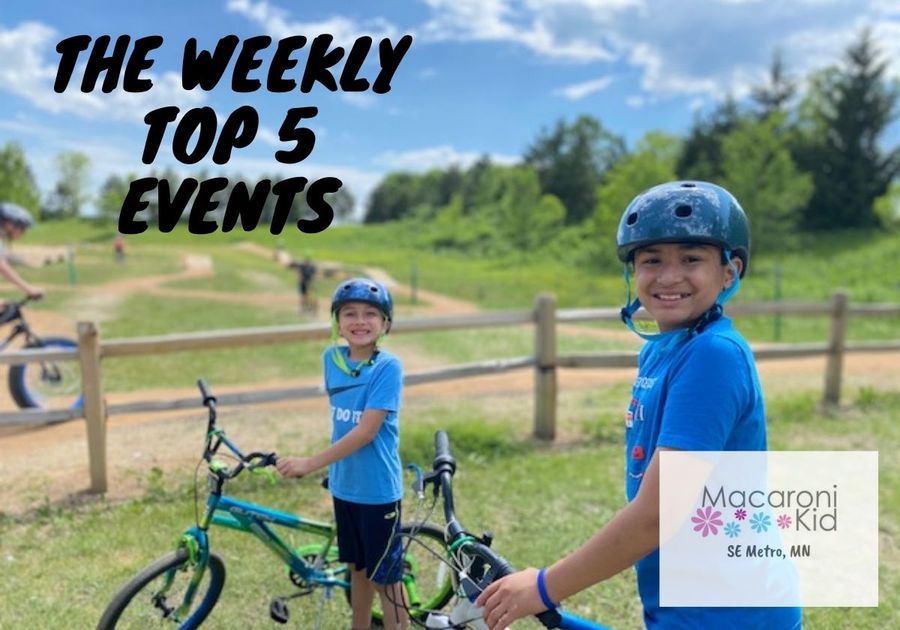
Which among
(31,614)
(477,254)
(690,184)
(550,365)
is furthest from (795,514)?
(477,254)

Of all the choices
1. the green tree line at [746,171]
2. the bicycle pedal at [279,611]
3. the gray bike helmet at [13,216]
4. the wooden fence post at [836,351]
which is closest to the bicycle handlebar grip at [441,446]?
the bicycle pedal at [279,611]

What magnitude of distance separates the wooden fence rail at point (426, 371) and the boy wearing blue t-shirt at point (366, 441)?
2.45m

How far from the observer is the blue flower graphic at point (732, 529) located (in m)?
1.57

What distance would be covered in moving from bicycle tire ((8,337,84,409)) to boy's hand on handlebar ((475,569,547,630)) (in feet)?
21.7

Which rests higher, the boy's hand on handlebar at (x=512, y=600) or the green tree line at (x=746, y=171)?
the green tree line at (x=746, y=171)

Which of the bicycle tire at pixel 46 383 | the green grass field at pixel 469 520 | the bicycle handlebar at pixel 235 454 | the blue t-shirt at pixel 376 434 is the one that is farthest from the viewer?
the bicycle tire at pixel 46 383

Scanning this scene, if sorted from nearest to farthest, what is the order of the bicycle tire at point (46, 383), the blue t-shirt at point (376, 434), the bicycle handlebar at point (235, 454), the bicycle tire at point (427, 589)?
the bicycle handlebar at point (235, 454) → the blue t-shirt at point (376, 434) → the bicycle tire at point (427, 589) → the bicycle tire at point (46, 383)

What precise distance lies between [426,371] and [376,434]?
3.25 meters

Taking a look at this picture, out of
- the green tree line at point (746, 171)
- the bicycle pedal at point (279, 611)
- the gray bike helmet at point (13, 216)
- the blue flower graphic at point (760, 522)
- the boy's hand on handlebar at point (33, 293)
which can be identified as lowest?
the bicycle pedal at point (279, 611)

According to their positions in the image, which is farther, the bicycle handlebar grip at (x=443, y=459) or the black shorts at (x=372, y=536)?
the black shorts at (x=372, y=536)

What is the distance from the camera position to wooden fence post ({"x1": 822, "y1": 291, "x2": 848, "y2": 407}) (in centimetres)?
761

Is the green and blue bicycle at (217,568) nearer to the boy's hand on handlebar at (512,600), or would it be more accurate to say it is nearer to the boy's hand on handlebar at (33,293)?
the boy's hand on handlebar at (512,600)

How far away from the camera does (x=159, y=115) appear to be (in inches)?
196

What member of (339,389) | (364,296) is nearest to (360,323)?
(364,296)
